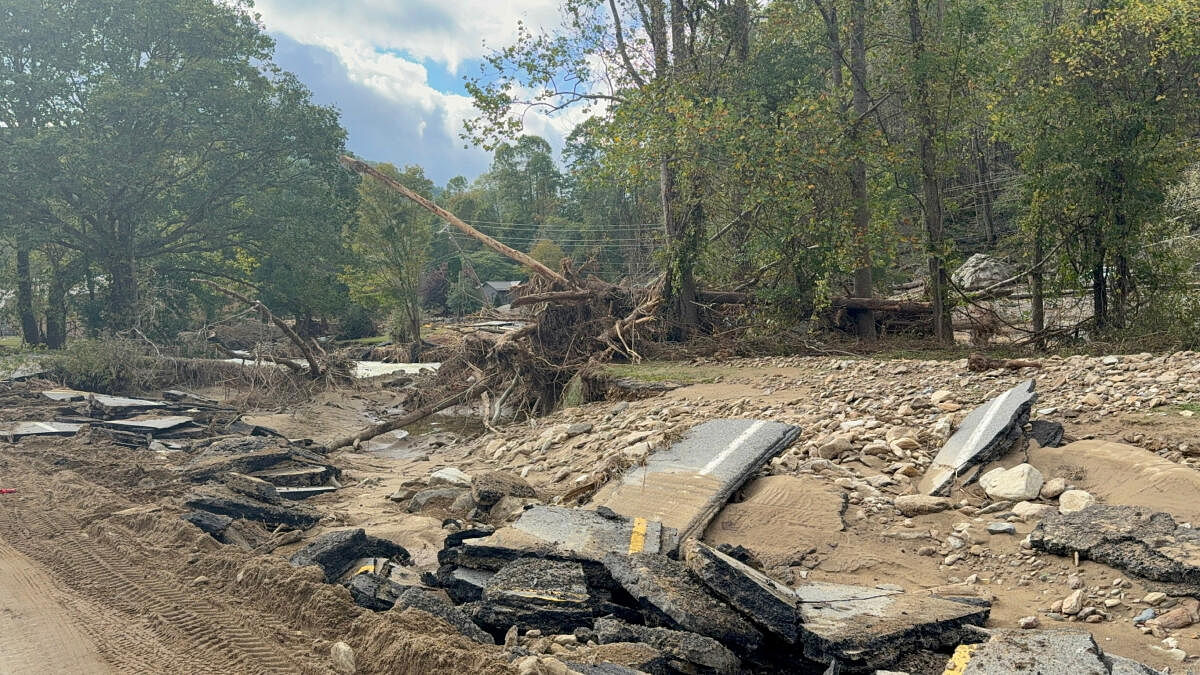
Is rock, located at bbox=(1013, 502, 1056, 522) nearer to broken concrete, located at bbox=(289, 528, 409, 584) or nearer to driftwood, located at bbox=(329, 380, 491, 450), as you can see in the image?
broken concrete, located at bbox=(289, 528, 409, 584)

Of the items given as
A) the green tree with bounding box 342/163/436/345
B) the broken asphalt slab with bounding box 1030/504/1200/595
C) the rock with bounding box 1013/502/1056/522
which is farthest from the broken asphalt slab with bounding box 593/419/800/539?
the green tree with bounding box 342/163/436/345

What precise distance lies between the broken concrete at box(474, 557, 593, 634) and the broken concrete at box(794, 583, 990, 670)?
3.89ft

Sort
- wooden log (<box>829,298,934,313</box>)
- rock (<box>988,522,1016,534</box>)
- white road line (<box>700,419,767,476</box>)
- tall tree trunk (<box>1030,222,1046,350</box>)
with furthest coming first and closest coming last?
1. wooden log (<box>829,298,934,313</box>)
2. tall tree trunk (<box>1030,222,1046,350</box>)
3. white road line (<box>700,419,767,476</box>)
4. rock (<box>988,522,1016,534</box>)

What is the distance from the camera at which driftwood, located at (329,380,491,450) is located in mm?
11992

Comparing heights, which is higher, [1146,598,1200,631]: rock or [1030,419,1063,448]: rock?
[1030,419,1063,448]: rock

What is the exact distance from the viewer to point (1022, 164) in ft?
36.3

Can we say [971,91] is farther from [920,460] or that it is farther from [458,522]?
[458,522]

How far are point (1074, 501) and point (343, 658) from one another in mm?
4628

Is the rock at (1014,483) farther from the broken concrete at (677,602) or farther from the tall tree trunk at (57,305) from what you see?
the tall tree trunk at (57,305)

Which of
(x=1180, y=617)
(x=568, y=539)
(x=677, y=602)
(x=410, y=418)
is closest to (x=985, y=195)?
(x=410, y=418)

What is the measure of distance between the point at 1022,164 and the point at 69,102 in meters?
22.5

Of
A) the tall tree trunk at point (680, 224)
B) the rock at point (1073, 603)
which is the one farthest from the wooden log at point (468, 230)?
the rock at point (1073, 603)

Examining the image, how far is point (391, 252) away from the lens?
29.4 meters

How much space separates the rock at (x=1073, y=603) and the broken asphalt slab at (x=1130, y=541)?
1.03ft
